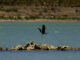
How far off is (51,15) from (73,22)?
8.93 meters

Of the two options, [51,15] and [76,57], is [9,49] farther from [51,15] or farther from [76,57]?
[51,15]

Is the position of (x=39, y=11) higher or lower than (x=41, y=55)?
lower

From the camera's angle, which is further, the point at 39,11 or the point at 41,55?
the point at 39,11

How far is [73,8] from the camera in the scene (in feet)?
348

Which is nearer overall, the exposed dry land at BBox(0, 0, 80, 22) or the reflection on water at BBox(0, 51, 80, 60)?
the reflection on water at BBox(0, 51, 80, 60)

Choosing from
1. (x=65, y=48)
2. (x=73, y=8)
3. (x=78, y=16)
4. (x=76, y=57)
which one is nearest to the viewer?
(x=76, y=57)

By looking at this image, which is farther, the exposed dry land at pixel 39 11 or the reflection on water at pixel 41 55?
the exposed dry land at pixel 39 11

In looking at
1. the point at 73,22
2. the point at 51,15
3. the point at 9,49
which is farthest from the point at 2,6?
the point at 9,49

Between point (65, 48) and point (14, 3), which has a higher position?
point (65, 48)

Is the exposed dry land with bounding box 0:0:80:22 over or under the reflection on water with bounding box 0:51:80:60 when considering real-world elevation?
under

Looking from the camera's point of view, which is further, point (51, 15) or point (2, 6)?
point (2, 6)

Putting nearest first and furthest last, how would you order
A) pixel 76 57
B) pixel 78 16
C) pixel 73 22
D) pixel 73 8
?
pixel 76 57
pixel 73 22
pixel 78 16
pixel 73 8

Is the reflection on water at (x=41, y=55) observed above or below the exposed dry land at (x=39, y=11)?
above

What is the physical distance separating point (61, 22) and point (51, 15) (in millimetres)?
6833
